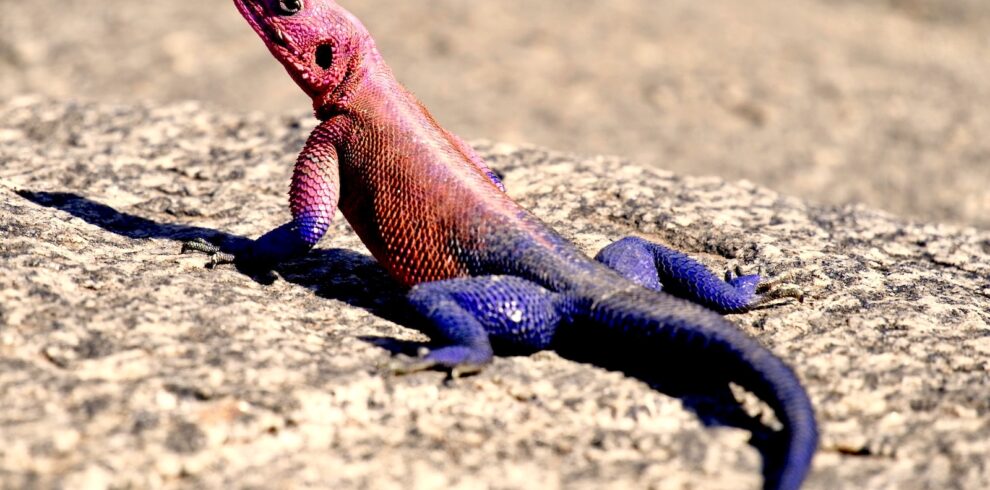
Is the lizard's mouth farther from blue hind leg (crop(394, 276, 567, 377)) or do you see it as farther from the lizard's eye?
blue hind leg (crop(394, 276, 567, 377))

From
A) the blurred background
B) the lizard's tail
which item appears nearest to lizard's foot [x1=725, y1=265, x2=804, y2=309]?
the lizard's tail

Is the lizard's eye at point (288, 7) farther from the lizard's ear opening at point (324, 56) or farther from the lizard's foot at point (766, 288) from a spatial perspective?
the lizard's foot at point (766, 288)

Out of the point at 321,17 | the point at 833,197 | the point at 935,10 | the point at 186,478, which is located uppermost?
the point at 935,10

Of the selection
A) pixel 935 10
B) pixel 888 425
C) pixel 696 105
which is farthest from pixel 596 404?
pixel 935 10

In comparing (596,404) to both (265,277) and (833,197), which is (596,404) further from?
(833,197)

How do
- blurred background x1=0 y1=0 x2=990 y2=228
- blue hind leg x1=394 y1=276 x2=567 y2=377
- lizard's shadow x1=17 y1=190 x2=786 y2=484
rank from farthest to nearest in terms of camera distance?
blurred background x1=0 y1=0 x2=990 y2=228, blue hind leg x1=394 y1=276 x2=567 y2=377, lizard's shadow x1=17 y1=190 x2=786 y2=484
